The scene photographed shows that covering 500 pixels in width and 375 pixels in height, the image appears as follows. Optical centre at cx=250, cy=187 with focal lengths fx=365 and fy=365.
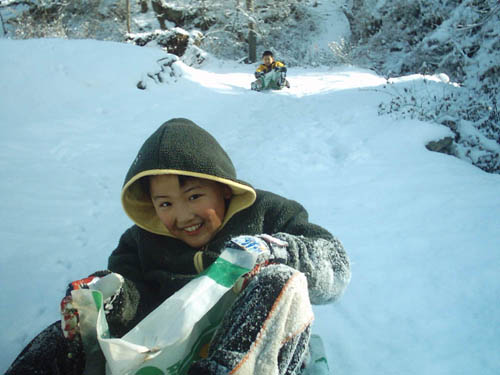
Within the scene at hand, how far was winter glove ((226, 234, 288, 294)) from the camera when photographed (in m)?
1.14

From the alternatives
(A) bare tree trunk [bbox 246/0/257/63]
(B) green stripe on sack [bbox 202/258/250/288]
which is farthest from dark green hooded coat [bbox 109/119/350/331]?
(A) bare tree trunk [bbox 246/0/257/63]

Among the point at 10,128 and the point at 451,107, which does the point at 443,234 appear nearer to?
the point at 451,107

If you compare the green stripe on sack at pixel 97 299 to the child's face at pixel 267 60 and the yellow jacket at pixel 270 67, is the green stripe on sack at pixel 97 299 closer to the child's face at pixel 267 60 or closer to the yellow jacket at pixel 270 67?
the yellow jacket at pixel 270 67

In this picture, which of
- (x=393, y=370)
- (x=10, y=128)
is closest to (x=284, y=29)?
(x=10, y=128)

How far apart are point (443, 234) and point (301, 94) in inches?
200

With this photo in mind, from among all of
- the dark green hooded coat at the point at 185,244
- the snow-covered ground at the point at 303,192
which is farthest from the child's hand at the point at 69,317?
the snow-covered ground at the point at 303,192

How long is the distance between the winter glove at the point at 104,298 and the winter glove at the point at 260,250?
1.36 ft

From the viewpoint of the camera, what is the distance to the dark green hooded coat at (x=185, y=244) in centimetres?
132

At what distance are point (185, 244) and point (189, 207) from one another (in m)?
0.23

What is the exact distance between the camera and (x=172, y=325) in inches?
39.9

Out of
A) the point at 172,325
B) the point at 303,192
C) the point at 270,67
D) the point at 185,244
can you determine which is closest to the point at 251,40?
the point at 270,67

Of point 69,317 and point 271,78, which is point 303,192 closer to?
point 69,317

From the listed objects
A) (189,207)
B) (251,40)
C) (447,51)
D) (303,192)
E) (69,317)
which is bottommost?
(251,40)

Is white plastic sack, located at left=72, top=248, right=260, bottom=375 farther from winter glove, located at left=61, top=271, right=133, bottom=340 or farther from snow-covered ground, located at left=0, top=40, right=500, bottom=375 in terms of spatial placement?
snow-covered ground, located at left=0, top=40, right=500, bottom=375
